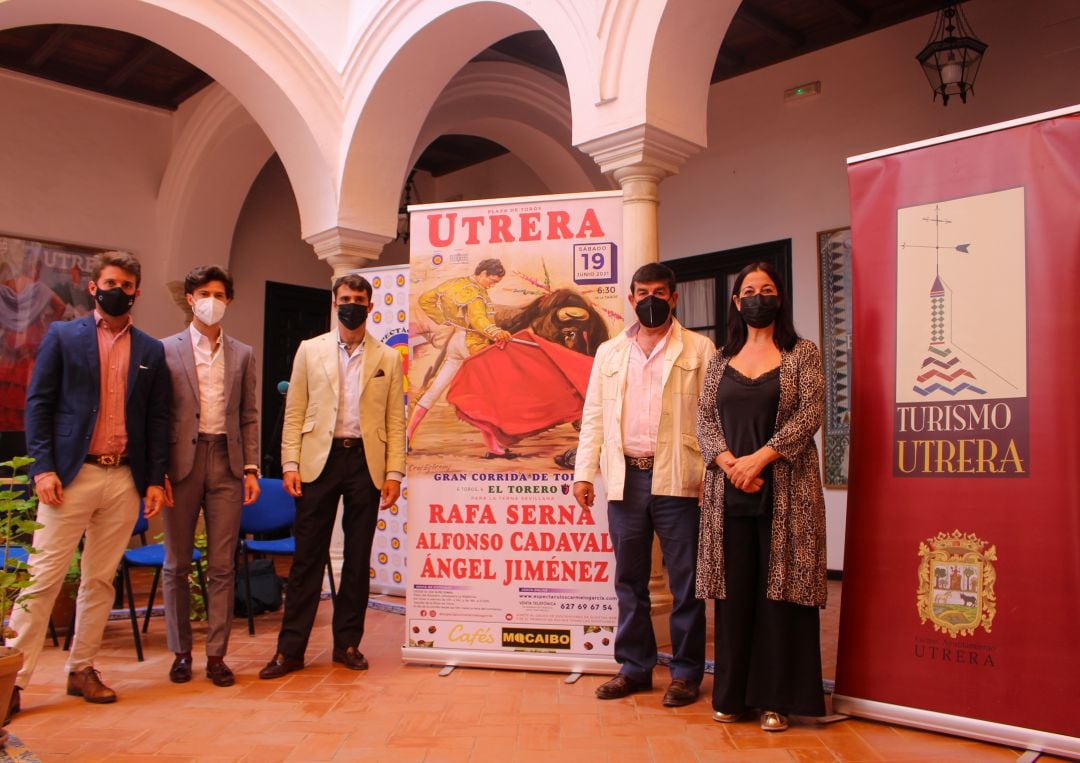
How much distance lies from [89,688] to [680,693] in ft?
8.11

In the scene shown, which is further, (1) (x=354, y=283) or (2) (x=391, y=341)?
(2) (x=391, y=341)

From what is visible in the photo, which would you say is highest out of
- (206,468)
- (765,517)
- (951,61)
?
(951,61)

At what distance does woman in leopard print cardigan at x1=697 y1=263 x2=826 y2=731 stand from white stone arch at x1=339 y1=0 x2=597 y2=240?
306cm

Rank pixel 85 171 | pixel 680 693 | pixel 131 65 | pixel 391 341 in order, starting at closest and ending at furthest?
pixel 680 693 < pixel 391 341 < pixel 131 65 < pixel 85 171

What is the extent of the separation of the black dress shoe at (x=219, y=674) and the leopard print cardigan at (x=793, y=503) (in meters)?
2.18

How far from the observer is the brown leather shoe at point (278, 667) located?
4160 mm

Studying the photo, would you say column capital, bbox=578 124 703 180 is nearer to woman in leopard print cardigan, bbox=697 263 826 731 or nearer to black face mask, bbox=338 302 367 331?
woman in leopard print cardigan, bbox=697 263 826 731

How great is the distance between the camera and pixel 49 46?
7.58 meters

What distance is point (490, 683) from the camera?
4.04 metres

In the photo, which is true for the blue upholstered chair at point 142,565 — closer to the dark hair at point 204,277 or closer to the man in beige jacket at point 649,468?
the dark hair at point 204,277

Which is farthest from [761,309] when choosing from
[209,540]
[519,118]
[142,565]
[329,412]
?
[519,118]

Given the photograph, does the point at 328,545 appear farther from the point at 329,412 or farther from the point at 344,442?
the point at 329,412

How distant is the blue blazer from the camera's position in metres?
3.63

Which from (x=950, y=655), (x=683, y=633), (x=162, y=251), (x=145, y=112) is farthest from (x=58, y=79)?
(x=950, y=655)
